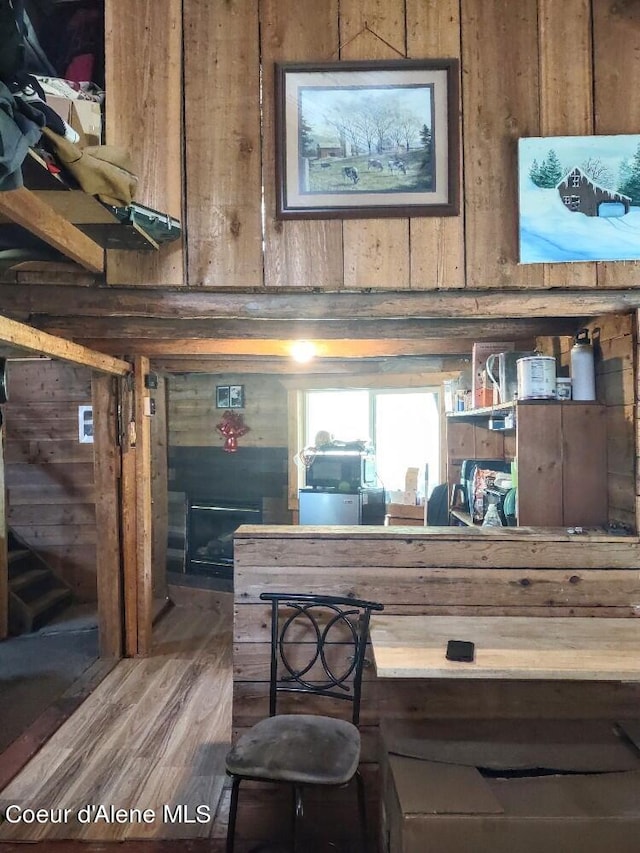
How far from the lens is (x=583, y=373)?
2.13 m

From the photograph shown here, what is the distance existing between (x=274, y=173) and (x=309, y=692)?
1.82 meters

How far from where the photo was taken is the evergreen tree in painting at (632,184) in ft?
6.09

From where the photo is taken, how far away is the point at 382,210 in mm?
1873

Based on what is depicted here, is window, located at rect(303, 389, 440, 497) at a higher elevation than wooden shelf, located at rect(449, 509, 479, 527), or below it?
higher

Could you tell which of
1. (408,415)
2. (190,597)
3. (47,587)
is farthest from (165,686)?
(408,415)

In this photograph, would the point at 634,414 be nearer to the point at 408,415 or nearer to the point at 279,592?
the point at 279,592

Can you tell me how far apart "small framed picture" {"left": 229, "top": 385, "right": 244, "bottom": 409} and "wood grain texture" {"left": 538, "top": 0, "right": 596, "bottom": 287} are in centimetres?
336

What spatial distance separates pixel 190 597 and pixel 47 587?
1201mm

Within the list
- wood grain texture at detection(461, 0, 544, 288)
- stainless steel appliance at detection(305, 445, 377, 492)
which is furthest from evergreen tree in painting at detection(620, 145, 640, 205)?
stainless steel appliance at detection(305, 445, 377, 492)

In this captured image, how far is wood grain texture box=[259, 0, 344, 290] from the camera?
1.85 m

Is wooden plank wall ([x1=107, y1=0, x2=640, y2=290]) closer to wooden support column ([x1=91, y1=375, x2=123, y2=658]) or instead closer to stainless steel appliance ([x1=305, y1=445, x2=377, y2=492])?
wooden support column ([x1=91, y1=375, x2=123, y2=658])

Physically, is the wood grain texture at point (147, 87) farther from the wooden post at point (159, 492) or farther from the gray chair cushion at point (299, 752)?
the wooden post at point (159, 492)

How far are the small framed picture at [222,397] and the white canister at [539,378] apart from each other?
3179 millimetres

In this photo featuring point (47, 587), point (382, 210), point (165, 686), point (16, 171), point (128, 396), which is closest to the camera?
point (16, 171)
